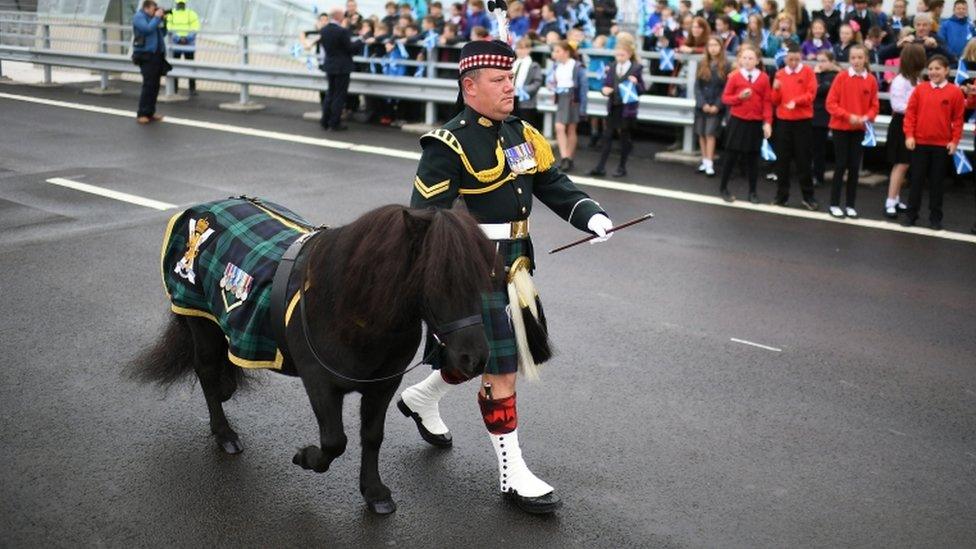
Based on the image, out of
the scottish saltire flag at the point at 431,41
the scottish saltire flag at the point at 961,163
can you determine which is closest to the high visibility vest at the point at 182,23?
the scottish saltire flag at the point at 431,41

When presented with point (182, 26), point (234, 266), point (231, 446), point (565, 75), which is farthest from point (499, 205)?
point (182, 26)

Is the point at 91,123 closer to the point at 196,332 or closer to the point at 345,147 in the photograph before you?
the point at 345,147

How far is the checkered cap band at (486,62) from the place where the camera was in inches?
201

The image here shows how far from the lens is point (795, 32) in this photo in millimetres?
15555

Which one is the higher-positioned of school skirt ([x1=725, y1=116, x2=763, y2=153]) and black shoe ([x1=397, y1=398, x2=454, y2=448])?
school skirt ([x1=725, y1=116, x2=763, y2=153])

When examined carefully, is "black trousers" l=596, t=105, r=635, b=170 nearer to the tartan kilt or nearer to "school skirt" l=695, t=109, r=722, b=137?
"school skirt" l=695, t=109, r=722, b=137

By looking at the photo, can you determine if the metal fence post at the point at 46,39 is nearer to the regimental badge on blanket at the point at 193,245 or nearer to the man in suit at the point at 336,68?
the man in suit at the point at 336,68

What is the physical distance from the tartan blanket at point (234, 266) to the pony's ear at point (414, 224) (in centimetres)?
82

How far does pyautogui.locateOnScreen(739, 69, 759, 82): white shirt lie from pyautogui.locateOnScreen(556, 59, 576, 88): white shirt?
266 centimetres

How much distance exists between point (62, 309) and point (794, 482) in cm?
540

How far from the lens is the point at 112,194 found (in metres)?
→ 12.1

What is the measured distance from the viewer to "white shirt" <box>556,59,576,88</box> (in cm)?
1459

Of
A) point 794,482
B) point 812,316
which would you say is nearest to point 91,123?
point 812,316

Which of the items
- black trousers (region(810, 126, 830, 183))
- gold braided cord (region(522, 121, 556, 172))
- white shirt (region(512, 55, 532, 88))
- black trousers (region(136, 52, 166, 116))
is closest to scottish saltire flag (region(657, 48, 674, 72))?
white shirt (region(512, 55, 532, 88))
